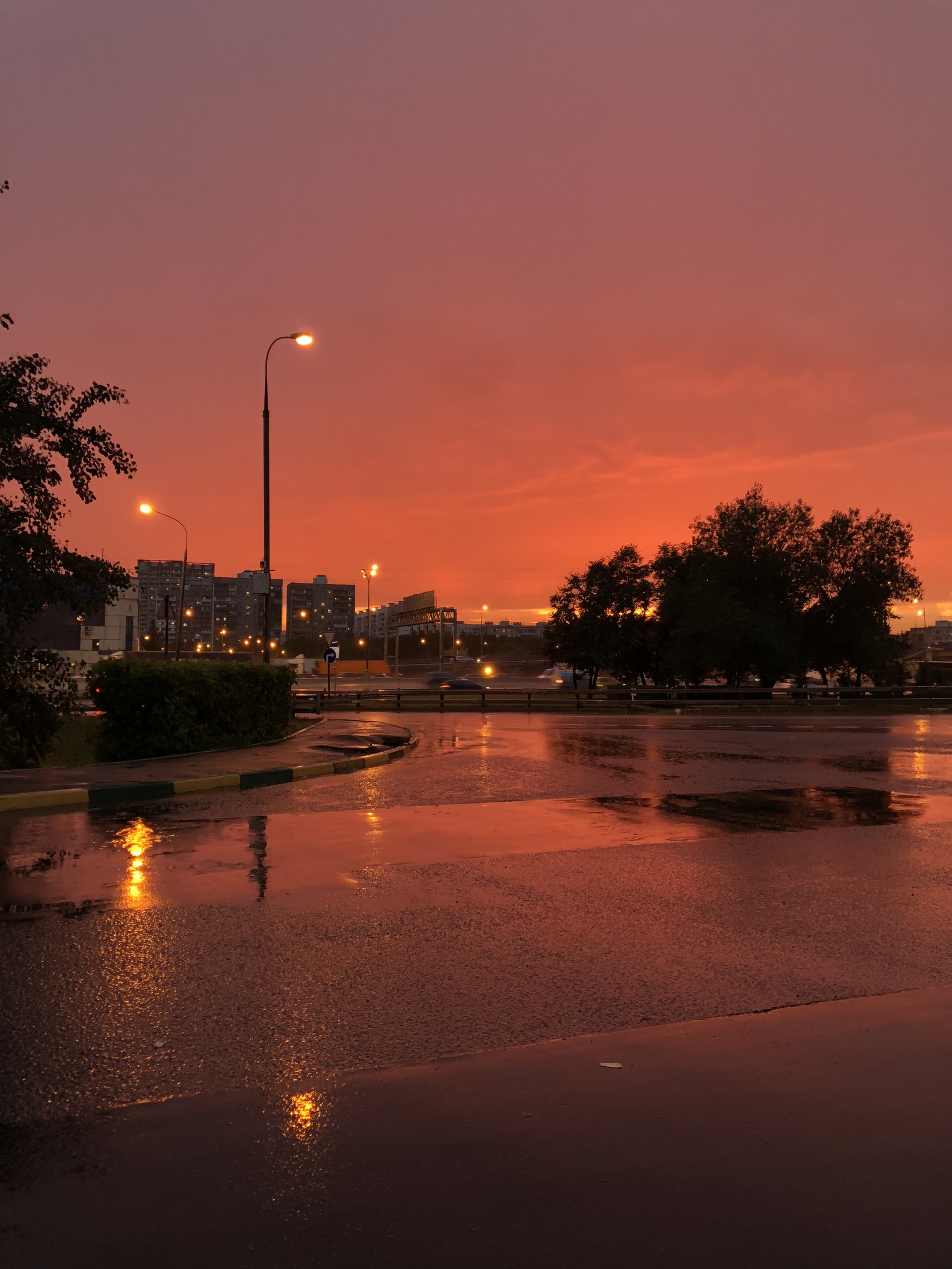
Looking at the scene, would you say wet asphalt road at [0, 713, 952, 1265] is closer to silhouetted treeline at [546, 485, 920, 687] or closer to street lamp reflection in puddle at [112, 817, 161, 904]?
street lamp reflection in puddle at [112, 817, 161, 904]

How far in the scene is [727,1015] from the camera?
16.7ft

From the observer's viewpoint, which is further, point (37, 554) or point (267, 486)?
point (267, 486)

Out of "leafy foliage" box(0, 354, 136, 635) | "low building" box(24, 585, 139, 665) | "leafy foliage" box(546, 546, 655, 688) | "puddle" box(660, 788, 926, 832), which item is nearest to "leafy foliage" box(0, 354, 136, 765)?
"leafy foliage" box(0, 354, 136, 635)

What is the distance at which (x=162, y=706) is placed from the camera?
733 inches

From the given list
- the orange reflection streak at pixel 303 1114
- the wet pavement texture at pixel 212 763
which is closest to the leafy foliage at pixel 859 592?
the wet pavement texture at pixel 212 763

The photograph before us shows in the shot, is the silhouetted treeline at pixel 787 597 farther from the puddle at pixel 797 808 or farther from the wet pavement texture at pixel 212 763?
the puddle at pixel 797 808

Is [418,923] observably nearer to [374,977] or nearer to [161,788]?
[374,977]

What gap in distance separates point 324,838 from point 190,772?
602cm

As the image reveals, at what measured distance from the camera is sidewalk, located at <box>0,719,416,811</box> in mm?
13320

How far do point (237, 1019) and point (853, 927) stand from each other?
14.4 ft

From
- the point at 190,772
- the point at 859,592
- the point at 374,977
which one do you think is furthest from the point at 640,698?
the point at 374,977

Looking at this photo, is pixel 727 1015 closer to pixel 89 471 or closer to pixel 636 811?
pixel 636 811

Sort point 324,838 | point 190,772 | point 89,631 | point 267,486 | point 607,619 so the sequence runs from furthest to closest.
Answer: point 89,631 → point 607,619 → point 267,486 → point 190,772 → point 324,838

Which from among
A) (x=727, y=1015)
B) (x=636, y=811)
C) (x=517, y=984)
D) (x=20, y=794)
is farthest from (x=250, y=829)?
(x=727, y=1015)
